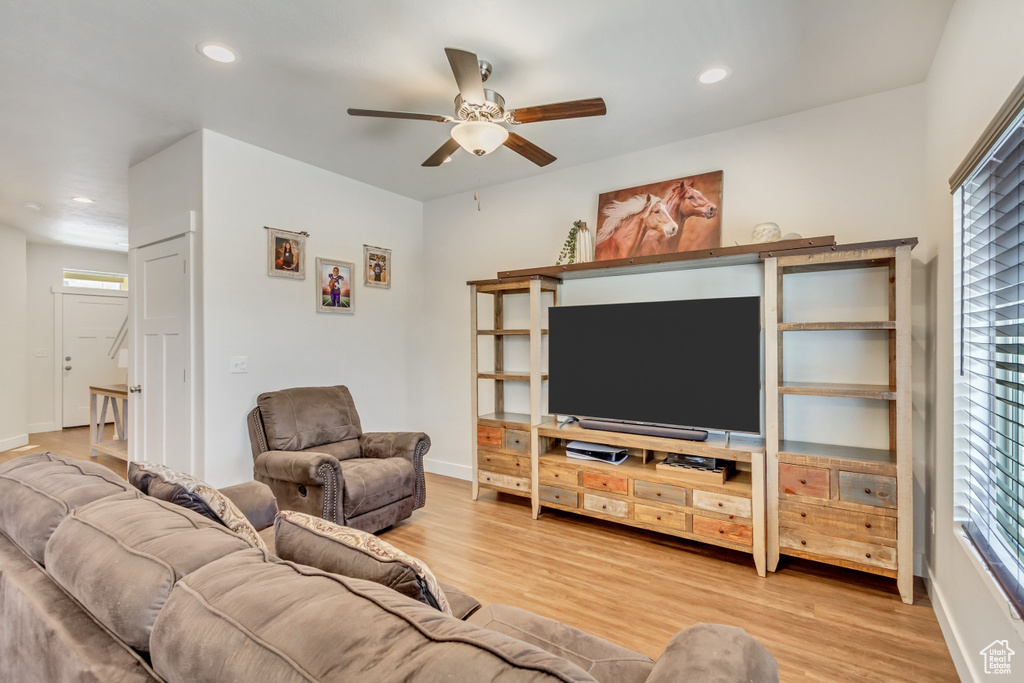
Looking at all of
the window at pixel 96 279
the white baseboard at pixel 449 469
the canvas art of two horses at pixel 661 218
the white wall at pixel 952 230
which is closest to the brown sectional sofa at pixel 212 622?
the white wall at pixel 952 230

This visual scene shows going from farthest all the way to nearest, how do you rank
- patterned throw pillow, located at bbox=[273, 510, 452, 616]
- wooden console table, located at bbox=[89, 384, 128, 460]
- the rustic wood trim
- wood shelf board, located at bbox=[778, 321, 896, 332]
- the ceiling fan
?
wooden console table, located at bbox=[89, 384, 128, 460]
wood shelf board, located at bbox=[778, 321, 896, 332]
the ceiling fan
the rustic wood trim
patterned throw pillow, located at bbox=[273, 510, 452, 616]

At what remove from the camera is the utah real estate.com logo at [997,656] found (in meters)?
1.40

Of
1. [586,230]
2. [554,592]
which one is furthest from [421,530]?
[586,230]

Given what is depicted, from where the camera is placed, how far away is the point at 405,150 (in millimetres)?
3555

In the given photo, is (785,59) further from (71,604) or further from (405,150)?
(71,604)

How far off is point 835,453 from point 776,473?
1.09 feet

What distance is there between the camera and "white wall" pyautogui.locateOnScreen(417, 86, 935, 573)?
107 inches

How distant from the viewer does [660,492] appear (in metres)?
2.99

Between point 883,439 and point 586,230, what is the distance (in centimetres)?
225

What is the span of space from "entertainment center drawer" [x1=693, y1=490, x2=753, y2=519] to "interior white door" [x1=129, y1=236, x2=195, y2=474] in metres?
3.32

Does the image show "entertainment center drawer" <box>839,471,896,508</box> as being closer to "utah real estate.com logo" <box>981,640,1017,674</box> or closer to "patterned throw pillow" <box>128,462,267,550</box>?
"utah real estate.com logo" <box>981,640,1017,674</box>

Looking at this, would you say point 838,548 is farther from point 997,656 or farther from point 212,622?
point 212,622

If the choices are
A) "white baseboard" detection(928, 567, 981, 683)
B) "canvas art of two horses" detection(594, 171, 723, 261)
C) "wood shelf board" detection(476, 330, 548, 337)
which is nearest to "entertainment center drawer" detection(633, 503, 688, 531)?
"white baseboard" detection(928, 567, 981, 683)

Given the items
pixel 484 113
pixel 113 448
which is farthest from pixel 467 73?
pixel 113 448
